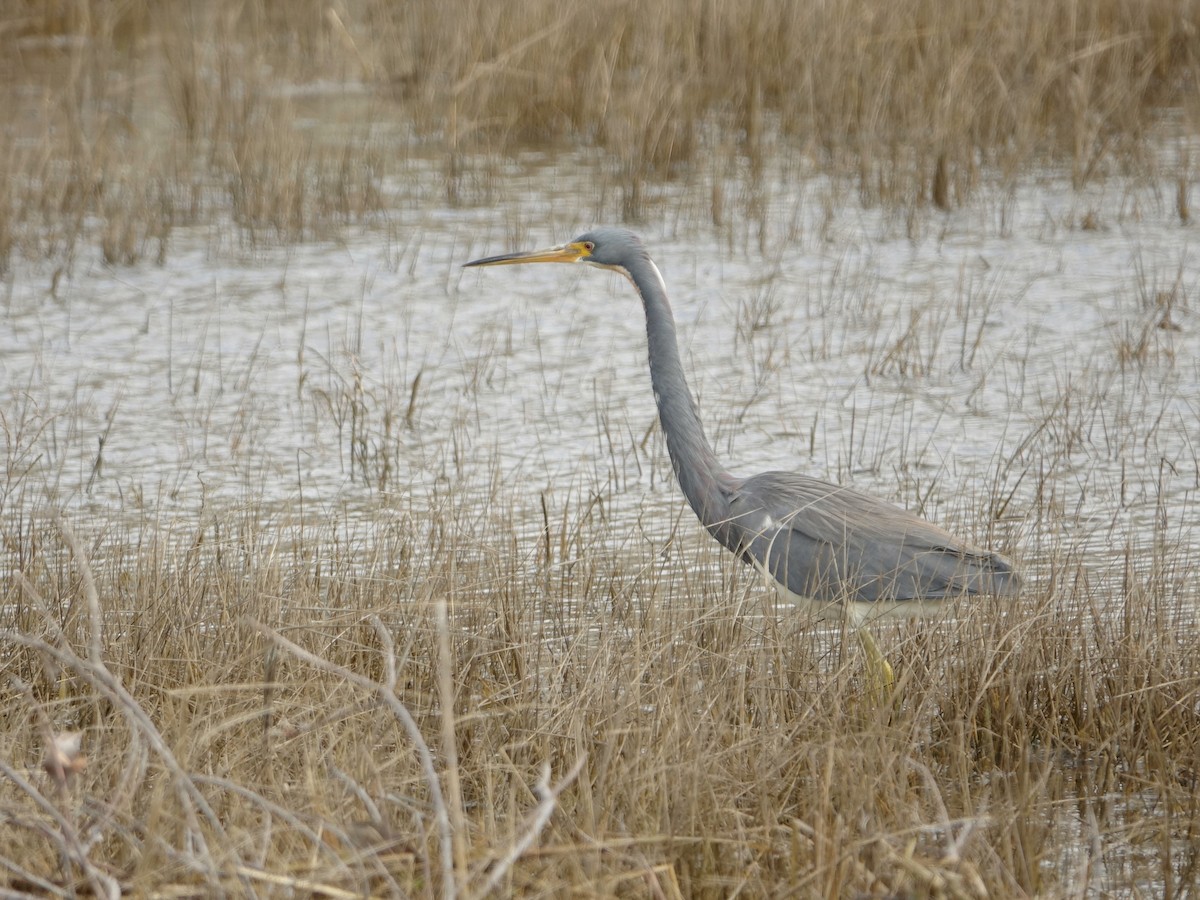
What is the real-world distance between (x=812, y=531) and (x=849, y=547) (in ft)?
0.36

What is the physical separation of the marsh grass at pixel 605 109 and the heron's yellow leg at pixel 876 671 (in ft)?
16.3

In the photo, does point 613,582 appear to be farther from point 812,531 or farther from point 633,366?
point 633,366

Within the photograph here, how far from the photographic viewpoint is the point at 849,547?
4.28 m

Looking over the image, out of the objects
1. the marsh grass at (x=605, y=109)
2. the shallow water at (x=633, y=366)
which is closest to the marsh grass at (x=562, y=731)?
the shallow water at (x=633, y=366)

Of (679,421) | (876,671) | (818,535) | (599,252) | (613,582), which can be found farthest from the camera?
(599,252)

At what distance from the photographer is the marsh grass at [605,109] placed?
8734mm

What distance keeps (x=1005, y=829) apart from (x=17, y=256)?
21.8 feet

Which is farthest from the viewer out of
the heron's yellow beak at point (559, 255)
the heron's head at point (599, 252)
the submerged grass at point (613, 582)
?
the heron's yellow beak at point (559, 255)

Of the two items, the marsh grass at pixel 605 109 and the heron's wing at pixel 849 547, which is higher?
the marsh grass at pixel 605 109

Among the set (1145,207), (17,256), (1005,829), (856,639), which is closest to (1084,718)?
(856,639)

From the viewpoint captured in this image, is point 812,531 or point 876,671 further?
point 812,531

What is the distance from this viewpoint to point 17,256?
8.11m

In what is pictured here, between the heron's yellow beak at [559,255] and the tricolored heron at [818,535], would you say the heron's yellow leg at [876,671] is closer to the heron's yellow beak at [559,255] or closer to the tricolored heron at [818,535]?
the tricolored heron at [818,535]

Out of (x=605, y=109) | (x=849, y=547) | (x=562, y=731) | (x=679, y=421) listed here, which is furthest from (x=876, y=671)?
(x=605, y=109)
